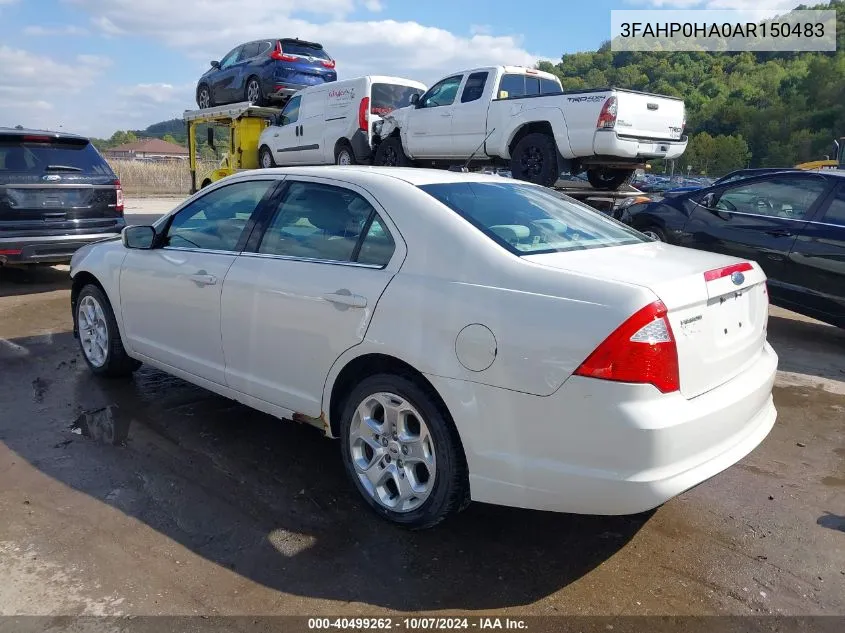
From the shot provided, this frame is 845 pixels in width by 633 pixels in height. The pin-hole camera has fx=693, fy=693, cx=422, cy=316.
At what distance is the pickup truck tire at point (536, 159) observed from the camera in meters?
9.11

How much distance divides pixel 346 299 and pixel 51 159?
649 centimetres

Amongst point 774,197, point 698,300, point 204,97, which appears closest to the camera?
point 698,300

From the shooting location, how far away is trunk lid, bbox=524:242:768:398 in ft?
8.63

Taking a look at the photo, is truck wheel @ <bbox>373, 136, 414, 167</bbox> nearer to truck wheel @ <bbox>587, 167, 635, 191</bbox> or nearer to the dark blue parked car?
truck wheel @ <bbox>587, 167, 635, 191</bbox>

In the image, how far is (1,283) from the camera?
8.90m

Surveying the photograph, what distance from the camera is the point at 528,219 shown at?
337 centimetres

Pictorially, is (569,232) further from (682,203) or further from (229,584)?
(682,203)

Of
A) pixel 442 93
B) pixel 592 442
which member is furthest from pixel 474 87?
pixel 592 442

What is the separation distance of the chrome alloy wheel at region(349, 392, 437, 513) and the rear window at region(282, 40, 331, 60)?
42.2 feet

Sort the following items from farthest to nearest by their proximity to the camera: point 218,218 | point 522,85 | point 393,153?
point 393,153 → point 522,85 → point 218,218

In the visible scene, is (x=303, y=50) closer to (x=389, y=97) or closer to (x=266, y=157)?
(x=266, y=157)

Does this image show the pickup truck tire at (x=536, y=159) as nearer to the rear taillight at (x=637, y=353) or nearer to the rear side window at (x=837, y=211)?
the rear side window at (x=837, y=211)

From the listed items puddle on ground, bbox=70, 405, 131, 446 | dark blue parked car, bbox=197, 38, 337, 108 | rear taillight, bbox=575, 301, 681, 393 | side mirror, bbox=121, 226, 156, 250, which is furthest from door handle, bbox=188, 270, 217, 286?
dark blue parked car, bbox=197, 38, 337, 108

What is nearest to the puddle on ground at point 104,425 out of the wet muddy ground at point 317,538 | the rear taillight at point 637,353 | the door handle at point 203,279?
the wet muddy ground at point 317,538
